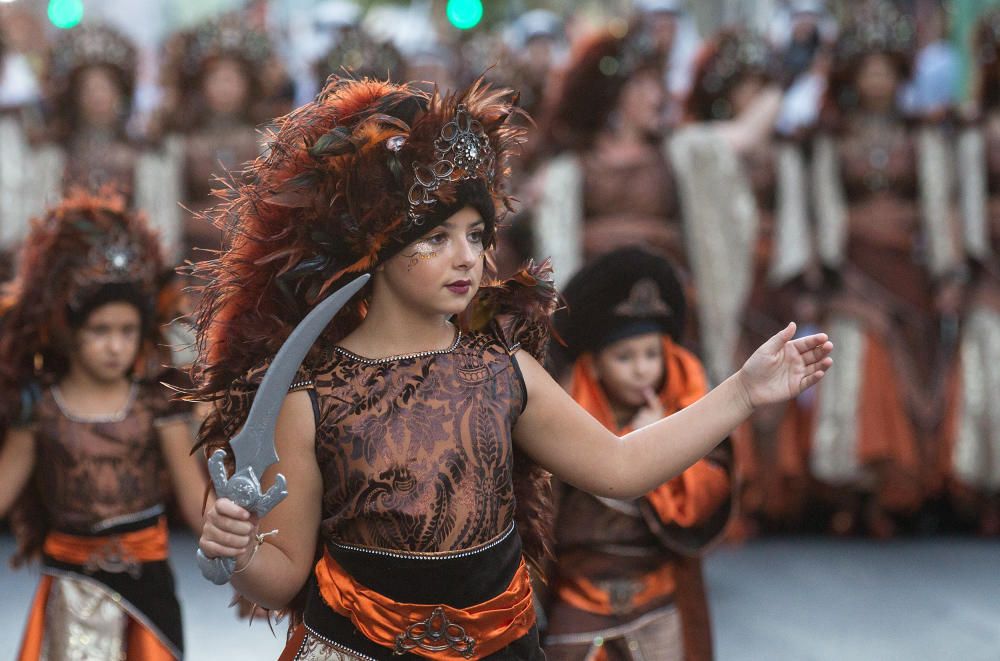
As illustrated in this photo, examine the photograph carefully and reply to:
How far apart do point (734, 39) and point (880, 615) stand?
10.4 feet

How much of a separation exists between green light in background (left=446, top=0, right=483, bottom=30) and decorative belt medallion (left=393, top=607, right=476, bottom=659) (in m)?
7.88

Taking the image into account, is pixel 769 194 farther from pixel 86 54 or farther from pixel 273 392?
pixel 273 392

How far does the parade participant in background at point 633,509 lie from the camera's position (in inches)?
135

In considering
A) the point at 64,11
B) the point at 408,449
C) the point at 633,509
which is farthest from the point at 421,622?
the point at 64,11

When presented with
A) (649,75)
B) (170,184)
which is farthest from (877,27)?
(170,184)

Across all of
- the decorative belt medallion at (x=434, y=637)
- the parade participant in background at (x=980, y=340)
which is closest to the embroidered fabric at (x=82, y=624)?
the decorative belt medallion at (x=434, y=637)

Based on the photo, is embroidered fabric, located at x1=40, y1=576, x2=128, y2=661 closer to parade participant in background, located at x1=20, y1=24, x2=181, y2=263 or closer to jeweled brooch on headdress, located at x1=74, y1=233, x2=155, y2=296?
jeweled brooch on headdress, located at x1=74, y1=233, x2=155, y2=296

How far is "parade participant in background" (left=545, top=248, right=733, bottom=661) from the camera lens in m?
3.44

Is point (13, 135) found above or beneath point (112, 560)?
above

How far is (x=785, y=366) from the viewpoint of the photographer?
2404 millimetres

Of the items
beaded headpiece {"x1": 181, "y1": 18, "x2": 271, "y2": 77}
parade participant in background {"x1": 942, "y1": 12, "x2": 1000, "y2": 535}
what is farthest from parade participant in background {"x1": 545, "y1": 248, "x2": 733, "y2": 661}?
beaded headpiece {"x1": 181, "y1": 18, "x2": 271, "y2": 77}

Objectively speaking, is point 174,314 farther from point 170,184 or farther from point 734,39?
point 734,39

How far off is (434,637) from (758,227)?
4698mm

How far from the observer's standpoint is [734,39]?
6934 millimetres
